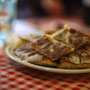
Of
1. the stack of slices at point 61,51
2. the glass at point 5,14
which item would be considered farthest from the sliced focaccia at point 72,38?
the glass at point 5,14

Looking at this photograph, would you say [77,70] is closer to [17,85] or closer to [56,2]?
[17,85]

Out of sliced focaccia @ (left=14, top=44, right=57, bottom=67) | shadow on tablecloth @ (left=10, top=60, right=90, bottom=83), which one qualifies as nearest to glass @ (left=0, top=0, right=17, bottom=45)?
sliced focaccia @ (left=14, top=44, right=57, bottom=67)

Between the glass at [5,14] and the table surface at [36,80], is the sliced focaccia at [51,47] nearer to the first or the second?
the table surface at [36,80]

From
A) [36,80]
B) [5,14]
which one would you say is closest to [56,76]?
[36,80]

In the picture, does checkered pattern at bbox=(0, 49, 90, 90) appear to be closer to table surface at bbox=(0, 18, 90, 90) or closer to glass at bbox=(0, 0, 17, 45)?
table surface at bbox=(0, 18, 90, 90)

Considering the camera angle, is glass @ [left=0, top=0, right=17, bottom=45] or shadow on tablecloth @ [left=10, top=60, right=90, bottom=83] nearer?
shadow on tablecloth @ [left=10, top=60, right=90, bottom=83]
